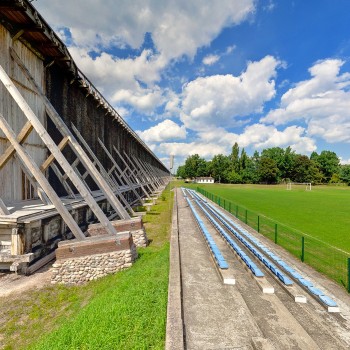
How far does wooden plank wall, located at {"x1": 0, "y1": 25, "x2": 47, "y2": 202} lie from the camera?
9562mm

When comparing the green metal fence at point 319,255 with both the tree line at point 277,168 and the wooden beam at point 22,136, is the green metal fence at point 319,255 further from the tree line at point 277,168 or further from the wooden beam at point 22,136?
the tree line at point 277,168

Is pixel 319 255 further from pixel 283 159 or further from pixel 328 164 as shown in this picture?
pixel 328 164

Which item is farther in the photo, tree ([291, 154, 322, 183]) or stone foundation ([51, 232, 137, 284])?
tree ([291, 154, 322, 183])

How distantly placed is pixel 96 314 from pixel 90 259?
2673mm

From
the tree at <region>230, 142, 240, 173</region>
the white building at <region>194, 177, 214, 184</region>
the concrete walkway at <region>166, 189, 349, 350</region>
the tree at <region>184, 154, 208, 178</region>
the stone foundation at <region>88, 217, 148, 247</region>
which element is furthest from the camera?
the tree at <region>184, 154, 208, 178</region>

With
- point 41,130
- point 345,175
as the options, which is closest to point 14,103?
point 41,130

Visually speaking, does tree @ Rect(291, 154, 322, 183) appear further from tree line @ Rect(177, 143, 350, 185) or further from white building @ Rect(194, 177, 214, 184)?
white building @ Rect(194, 177, 214, 184)

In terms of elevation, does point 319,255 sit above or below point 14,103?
below

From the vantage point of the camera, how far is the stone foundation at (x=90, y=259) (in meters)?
7.41

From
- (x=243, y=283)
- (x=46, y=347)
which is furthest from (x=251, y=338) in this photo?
(x=46, y=347)

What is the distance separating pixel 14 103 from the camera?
403 inches

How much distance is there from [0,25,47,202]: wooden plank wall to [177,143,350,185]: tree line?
8941 cm

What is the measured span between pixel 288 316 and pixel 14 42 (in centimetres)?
1309

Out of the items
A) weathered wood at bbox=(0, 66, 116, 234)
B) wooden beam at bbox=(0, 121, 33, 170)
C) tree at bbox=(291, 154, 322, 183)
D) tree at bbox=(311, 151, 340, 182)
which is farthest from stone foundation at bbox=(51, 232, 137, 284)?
tree at bbox=(311, 151, 340, 182)
